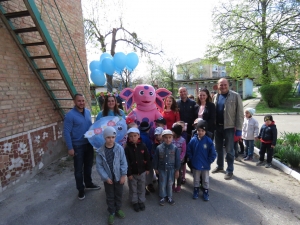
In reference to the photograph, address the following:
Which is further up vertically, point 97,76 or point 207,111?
point 97,76

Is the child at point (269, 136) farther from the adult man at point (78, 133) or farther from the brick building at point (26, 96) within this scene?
the brick building at point (26, 96)

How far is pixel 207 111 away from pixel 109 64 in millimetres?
4353

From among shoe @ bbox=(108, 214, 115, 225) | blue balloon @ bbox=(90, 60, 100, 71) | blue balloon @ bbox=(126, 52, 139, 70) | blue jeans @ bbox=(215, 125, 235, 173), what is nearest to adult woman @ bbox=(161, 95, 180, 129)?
blue jeans @ bbox=(215, 125, 235, 173)

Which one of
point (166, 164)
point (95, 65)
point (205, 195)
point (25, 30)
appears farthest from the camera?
point (95, 65)

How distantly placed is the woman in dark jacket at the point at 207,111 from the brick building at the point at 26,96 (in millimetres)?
2896

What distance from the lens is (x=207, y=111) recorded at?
359 centimetres

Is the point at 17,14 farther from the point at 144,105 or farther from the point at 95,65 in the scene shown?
the point at 95,65

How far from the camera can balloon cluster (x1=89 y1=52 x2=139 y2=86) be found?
6703mm

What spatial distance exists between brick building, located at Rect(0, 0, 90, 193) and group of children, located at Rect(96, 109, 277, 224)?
218 centimetres

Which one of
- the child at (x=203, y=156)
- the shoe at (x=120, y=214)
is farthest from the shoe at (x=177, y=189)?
the shoe at (x=120, y=214)

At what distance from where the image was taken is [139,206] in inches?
115

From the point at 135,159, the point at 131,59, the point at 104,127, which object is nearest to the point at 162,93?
the point at 104,127

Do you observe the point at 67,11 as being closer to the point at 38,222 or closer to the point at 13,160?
the point at 13,160

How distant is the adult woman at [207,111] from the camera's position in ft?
11.8
